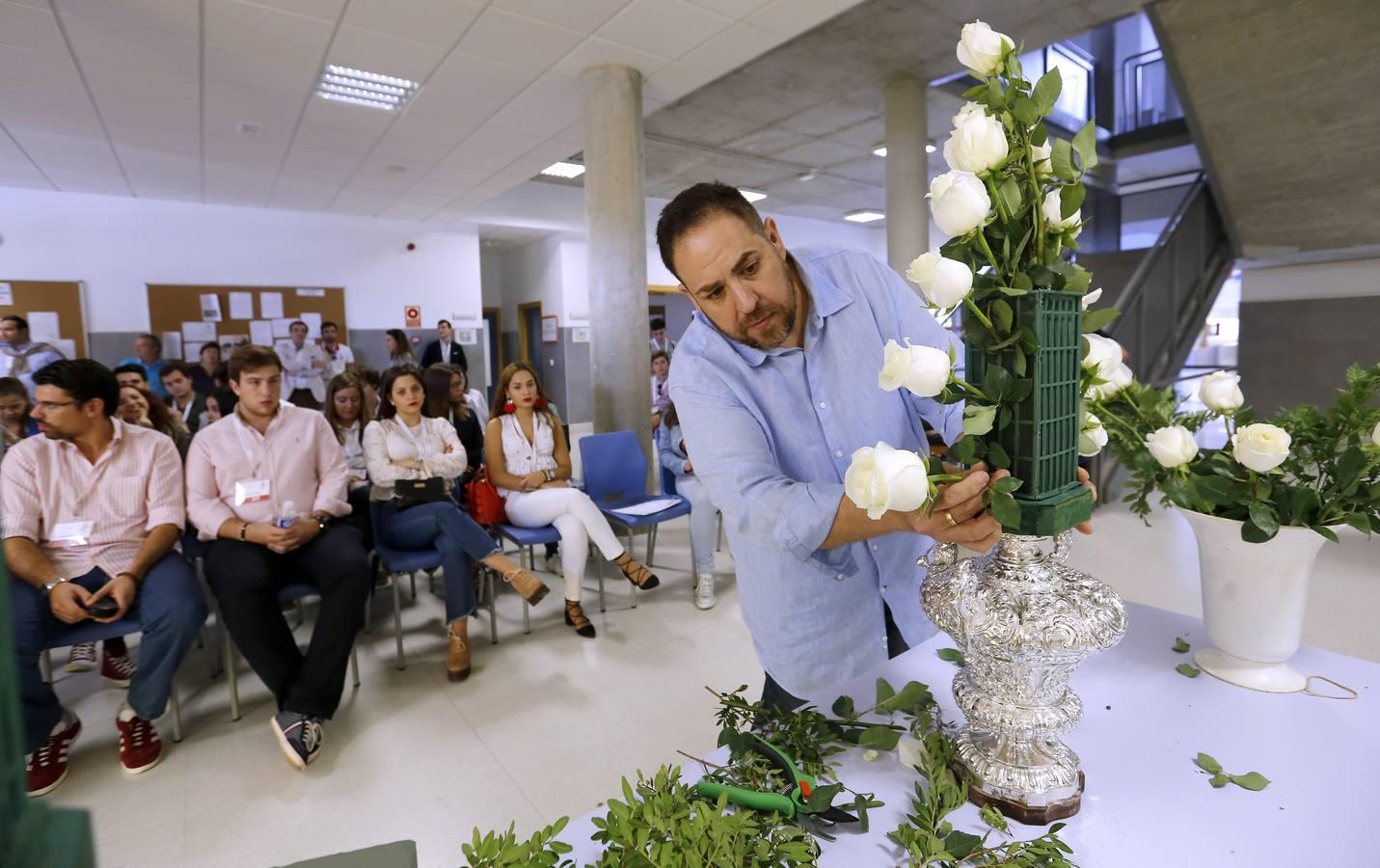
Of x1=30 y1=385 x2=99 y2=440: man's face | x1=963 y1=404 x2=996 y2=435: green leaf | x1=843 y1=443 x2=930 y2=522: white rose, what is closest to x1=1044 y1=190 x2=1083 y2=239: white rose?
x1=963 y1=404 x2=996 y2=435: green leaf

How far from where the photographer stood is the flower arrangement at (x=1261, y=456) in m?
1.08

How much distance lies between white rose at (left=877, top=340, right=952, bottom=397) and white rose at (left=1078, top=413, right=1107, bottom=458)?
11.5 inches

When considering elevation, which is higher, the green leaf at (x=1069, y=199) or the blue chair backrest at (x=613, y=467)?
the green leaf at (x=1069, y=199)

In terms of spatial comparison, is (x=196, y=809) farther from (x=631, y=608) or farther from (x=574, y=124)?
(x=574, y=124)

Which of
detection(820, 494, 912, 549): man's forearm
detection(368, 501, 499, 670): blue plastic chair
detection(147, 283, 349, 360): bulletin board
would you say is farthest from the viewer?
detection(147, 283, 349, 360): bulletin board

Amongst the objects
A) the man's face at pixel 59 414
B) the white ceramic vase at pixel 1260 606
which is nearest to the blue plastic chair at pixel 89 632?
the man's face at pixel 59 414

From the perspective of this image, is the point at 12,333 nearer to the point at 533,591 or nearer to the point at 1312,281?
the point at 533,591

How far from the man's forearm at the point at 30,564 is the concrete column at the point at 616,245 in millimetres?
2941

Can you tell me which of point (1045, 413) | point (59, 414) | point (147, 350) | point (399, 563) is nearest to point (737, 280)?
point (1045, 413)

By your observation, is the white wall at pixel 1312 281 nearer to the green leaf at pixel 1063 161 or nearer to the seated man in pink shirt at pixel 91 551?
the green leaf at pixel 1063 161

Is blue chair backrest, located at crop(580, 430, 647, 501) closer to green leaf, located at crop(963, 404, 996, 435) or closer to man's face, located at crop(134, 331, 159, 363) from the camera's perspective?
green leaf, located at crop(963, 404, 996, 435)

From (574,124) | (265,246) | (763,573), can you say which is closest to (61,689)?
(763,573)

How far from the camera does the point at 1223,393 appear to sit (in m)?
1.18

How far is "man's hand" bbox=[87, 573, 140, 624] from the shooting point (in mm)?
2408
